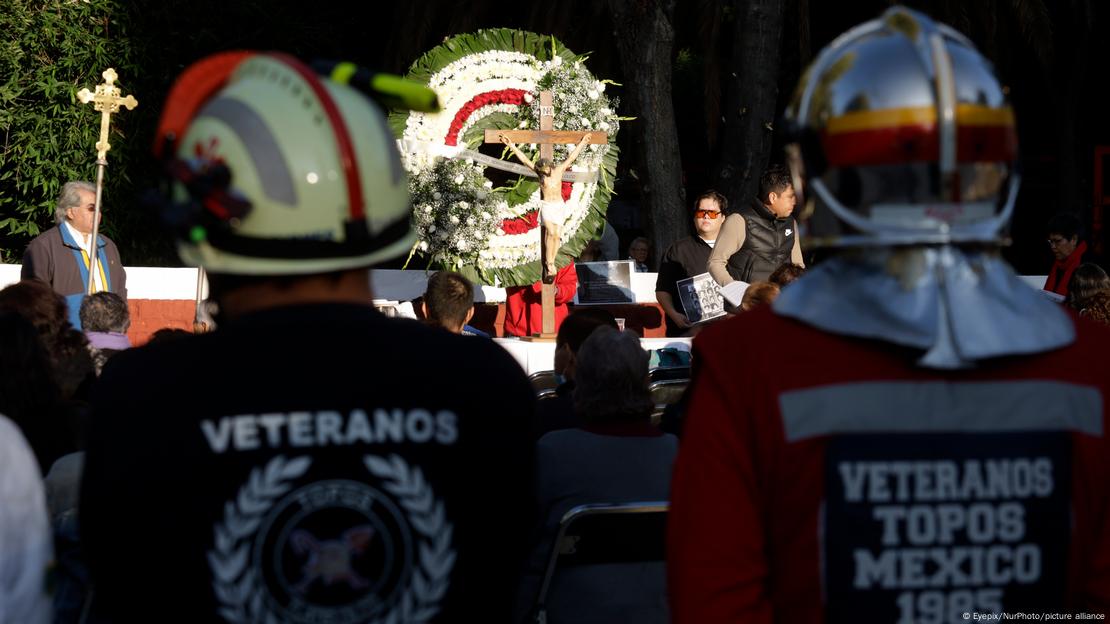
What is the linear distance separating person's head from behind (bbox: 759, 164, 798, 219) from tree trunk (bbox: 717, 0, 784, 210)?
4.82 m

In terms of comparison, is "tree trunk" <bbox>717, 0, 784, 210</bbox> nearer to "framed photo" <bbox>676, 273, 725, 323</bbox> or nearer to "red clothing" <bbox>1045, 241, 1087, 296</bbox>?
"red clothing" <bbox>1045, 241, 1087, 296</bbox>

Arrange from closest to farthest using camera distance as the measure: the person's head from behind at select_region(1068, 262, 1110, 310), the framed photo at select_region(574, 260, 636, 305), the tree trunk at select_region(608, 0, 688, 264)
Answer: the person's head from behind at select_region(1068, 262, 1110, 310), the framed photo at select_region(574, 260, 636, 305), the tree trunk at select_region(608, 0, 688, 264)

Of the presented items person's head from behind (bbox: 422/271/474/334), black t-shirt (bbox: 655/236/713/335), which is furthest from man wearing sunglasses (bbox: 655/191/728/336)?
person's head from behind (bbox: 422/271/474/334)

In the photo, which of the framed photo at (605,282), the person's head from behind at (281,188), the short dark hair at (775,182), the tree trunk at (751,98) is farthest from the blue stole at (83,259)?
the person's head from behind at (281,188)

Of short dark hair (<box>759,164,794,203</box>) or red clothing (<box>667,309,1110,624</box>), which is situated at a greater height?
short dark hair (<box>759,164,794,203</box>)

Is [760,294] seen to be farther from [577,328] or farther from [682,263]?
[682,263]

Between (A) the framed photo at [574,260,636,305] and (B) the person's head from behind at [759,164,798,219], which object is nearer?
(B) the person's head from behind at [759,164,798,219]

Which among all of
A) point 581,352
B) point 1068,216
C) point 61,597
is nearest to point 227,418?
point 61,597

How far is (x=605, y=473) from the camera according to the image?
3.74 meters

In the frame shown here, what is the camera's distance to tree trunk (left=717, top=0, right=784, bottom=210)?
12797mm

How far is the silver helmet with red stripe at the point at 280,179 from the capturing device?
1.79m

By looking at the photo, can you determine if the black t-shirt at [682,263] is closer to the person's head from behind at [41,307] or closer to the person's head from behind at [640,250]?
the person's head from behind at [41,307]

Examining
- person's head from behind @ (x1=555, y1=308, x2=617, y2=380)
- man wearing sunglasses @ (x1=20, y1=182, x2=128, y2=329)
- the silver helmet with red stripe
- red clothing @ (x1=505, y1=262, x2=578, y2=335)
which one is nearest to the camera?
the silver helmet with red stripe

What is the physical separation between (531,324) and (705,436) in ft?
25.8
